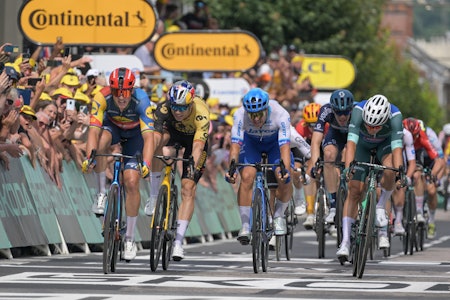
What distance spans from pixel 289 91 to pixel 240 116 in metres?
16.7

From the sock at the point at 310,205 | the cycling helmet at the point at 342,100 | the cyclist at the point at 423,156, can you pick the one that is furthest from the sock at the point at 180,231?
the cyclist at the point at 423,156

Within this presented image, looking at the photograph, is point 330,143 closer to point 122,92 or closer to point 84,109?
point 84,109

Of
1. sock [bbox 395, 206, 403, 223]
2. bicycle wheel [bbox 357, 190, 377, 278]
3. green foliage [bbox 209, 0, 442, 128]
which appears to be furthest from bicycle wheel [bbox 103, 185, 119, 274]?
green foliage [bbox 209, 0, 442, 128]

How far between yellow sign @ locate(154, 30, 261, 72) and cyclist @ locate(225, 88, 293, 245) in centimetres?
1160

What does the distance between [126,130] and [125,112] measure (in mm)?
260

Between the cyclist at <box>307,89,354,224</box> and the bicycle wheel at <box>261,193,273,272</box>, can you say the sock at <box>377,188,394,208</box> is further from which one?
the cyclist at <box>307,89,354,224</box>

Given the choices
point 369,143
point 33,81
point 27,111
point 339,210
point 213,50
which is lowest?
point 339,210

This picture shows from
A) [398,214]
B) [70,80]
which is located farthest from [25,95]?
[398,214]

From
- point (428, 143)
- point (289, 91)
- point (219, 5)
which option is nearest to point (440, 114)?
point (219, 5)

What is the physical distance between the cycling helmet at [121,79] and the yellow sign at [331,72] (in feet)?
83.5

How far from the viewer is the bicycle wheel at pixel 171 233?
1723cm

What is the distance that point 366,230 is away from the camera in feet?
55.0

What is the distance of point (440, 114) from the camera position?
124188 millimetres

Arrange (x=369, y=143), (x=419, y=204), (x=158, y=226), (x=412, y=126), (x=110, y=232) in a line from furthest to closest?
(x=419, y=204), (x=412, y=126), (x=369, y=143), (x=158, y=226), (x=110, y=232)
